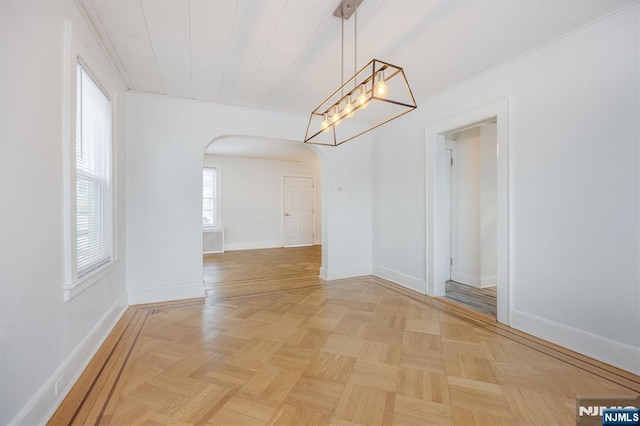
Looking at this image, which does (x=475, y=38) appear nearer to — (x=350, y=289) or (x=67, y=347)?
(x=350, y=289)

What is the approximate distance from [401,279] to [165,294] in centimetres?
317

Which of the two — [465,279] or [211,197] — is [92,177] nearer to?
[465,279]

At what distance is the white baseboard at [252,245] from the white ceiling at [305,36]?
5034 millimetres

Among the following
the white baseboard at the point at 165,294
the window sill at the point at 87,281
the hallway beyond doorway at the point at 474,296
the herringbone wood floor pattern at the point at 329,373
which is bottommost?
the herringbone wood floor pattern at the point at 329,373

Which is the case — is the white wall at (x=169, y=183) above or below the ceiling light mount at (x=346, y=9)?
below

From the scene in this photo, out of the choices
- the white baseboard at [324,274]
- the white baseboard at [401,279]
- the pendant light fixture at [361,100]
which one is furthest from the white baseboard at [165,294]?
the white baseboard at [401,279]

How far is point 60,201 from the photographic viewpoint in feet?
5.63

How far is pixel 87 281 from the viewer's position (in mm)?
2100

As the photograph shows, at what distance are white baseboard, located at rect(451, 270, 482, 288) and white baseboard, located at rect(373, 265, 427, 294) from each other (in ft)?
3.11

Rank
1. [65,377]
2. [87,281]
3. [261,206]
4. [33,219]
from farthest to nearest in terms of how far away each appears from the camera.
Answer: [261,206] → [87,281] → [65,377] → [33,219]

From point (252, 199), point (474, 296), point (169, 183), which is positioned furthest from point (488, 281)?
point (252, 199)

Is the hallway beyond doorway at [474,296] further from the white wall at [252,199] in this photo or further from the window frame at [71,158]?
the white wall at [252,199]

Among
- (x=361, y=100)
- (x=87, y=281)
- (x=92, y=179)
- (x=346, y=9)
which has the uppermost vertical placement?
(x=346, y=9)

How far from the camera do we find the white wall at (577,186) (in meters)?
1.99
